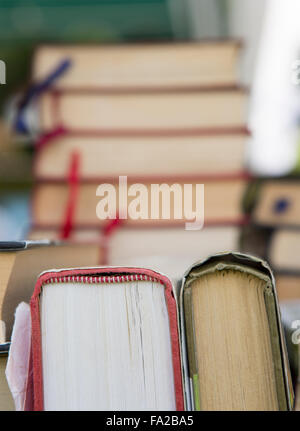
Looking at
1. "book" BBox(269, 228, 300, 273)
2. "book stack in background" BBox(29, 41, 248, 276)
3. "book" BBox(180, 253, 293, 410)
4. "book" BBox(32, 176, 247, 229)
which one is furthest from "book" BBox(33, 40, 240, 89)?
"book" BBox(180, 253, 293, 410)

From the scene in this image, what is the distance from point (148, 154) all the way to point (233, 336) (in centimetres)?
44

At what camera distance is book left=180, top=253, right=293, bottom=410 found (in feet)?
1.27

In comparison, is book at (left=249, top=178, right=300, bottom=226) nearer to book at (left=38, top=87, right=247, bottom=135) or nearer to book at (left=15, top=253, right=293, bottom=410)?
book at (left=38, top=87, right=247, bottom=135)

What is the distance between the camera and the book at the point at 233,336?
1.27ft

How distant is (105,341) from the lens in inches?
15.1

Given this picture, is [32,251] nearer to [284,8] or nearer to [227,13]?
[284,8]

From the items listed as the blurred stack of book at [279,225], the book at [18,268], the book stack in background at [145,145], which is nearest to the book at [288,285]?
the blurred stack of book at [279,225]

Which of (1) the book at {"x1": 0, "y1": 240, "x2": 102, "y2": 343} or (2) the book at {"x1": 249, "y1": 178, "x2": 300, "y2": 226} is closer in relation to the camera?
(1) the book at {"x1": 0, "y1": 240, "x2": 102, "y2": 343}

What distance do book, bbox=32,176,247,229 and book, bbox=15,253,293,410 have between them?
0.38 m

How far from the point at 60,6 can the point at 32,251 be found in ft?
2.23

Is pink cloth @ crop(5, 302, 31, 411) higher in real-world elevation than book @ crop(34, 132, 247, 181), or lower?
lower

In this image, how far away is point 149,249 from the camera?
2.58 ft

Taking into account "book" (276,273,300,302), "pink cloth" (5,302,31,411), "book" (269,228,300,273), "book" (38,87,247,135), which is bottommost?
"pink cloth" (5,302,31,411)

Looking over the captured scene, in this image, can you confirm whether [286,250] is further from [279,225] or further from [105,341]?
[105,341]
